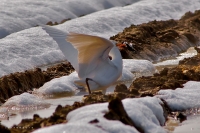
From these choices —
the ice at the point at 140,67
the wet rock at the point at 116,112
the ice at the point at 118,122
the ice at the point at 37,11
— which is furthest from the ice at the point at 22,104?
the ice at the point at 37,11

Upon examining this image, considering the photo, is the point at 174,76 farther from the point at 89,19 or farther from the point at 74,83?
the point at 89,19

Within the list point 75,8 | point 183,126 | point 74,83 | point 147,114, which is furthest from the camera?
point 75,8

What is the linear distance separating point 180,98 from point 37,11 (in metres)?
13.8

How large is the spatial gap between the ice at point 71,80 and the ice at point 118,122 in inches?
119

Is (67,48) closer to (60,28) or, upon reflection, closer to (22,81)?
(22,81)

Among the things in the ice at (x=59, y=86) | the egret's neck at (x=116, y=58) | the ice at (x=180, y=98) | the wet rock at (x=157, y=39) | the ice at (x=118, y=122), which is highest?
the wet rock at (x=157, y=39)

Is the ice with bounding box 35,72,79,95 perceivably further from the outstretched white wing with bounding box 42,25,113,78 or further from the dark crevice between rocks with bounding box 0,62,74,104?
the outstretched white wing with bounding box 42,25,113,78

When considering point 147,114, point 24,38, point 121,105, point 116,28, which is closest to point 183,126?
point 147,114

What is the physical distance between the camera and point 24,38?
16609 mm

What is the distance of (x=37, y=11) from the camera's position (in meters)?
22.4

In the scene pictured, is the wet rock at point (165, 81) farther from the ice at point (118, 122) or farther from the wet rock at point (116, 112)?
the wet rock at point (116, 112)

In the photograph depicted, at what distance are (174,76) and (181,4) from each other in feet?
55.1

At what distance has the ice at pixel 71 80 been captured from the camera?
11.2 m

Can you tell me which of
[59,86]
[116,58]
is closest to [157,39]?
[59,86]
